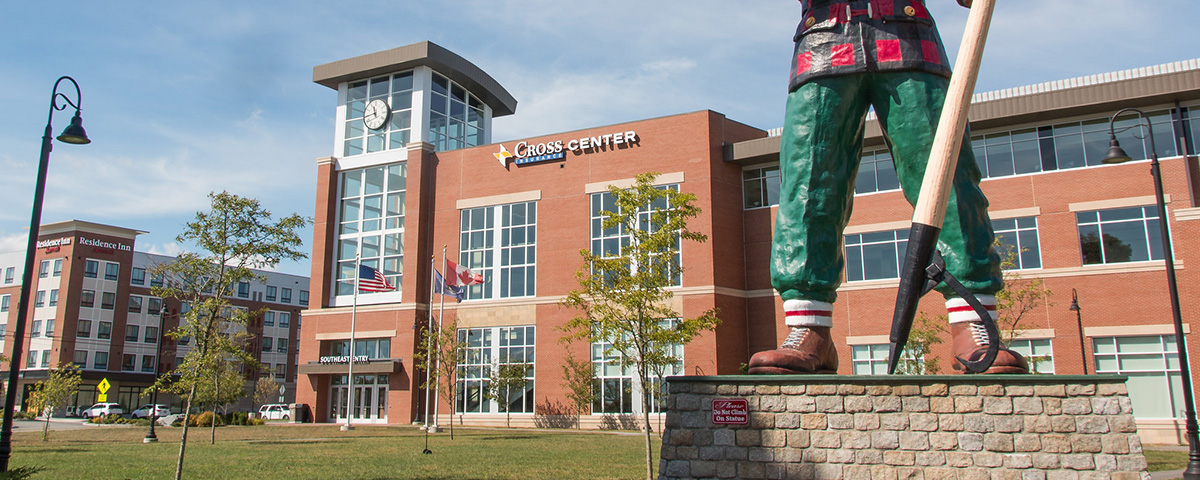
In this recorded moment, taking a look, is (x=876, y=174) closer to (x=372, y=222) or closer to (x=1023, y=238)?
(x=1023, y=238)

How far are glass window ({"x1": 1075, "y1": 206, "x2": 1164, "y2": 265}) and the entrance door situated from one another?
31.4m

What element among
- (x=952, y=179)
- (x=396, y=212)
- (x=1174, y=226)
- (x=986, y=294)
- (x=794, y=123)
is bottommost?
(x=986, y=294)

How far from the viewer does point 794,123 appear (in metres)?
7.55

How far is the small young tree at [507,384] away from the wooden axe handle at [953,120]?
3390 centimetres

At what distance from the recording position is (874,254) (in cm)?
3466

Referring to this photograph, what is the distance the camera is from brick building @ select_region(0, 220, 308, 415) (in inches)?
2672

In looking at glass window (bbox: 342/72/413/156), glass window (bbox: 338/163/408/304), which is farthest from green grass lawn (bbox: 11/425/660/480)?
glass window (bbox: 342/72/413/156)

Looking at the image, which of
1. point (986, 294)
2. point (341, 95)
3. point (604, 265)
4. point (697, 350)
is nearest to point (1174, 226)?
point (697, 350)

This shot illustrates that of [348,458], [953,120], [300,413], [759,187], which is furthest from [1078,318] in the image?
[300,413]

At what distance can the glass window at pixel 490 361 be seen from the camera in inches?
1582

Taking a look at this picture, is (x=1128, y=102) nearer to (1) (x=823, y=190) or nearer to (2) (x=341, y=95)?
(1) (x=823, y=190)

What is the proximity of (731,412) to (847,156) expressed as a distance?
2372 millimetres

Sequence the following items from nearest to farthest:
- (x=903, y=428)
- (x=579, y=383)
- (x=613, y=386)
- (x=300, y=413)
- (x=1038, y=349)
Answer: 1. (x=903, y=428)
2. (x=1038, y=349)
3. (x=579, y=383)
4. (x=613, y=386)
5. (x=300, y=413)

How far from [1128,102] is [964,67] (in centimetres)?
2842
